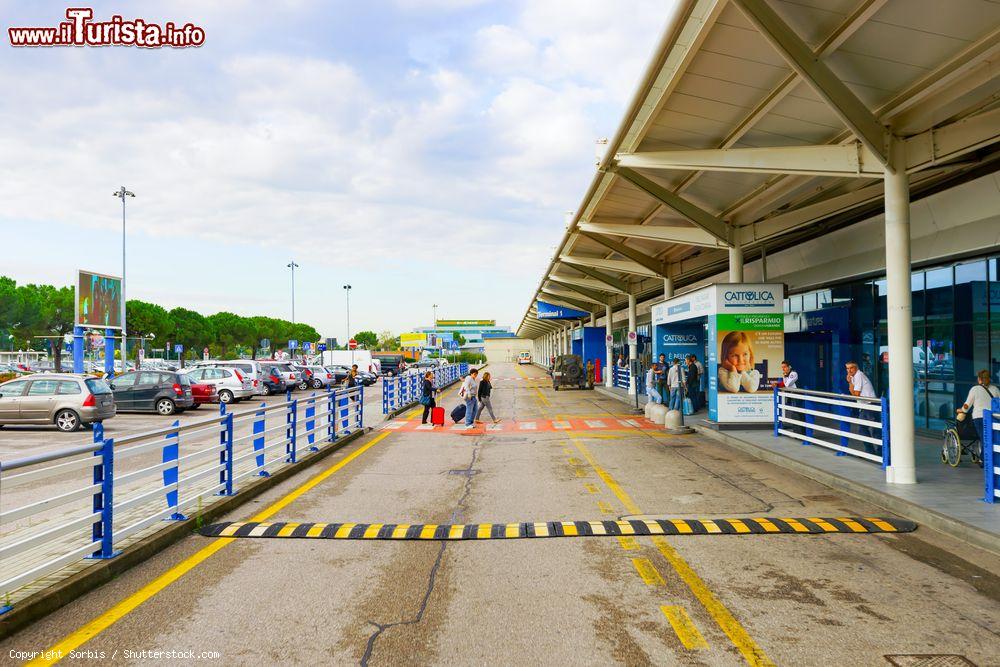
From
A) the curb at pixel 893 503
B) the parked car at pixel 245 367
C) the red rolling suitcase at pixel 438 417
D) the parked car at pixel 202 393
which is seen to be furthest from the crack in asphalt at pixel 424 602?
the parked car at pixel 245 367

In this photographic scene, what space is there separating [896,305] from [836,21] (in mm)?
4072

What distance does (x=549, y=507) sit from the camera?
8.45 m

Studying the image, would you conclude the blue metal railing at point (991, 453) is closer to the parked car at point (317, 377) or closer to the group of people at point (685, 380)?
the group of people at point (685, 380)

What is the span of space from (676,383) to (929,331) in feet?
20.7

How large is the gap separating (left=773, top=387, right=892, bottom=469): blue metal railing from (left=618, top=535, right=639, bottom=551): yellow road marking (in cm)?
544

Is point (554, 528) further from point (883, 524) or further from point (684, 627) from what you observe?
point (883, 524)

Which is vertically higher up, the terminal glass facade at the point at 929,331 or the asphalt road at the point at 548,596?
the terminal glass facade at the point at 929,331

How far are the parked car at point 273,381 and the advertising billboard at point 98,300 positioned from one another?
394 inches

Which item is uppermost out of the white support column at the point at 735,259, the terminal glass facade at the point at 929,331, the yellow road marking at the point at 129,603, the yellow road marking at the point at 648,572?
the white support column at the point at 735,259

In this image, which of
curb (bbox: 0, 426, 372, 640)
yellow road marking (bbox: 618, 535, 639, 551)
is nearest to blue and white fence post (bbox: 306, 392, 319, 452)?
curb (bbox: 0, 426, 372, 640)

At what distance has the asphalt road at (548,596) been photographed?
4.28m

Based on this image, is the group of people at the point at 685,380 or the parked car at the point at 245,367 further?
the parked car at the point at 245,367

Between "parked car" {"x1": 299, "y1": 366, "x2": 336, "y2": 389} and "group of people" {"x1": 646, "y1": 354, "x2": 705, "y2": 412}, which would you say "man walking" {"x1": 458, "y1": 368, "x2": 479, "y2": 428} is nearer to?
"group of people" {"x1": 646, "y1": 354, "x2": 705, "y2": 412}

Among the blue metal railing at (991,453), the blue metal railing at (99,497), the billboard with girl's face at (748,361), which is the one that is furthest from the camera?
the billboard with girl's face at (748,361)
